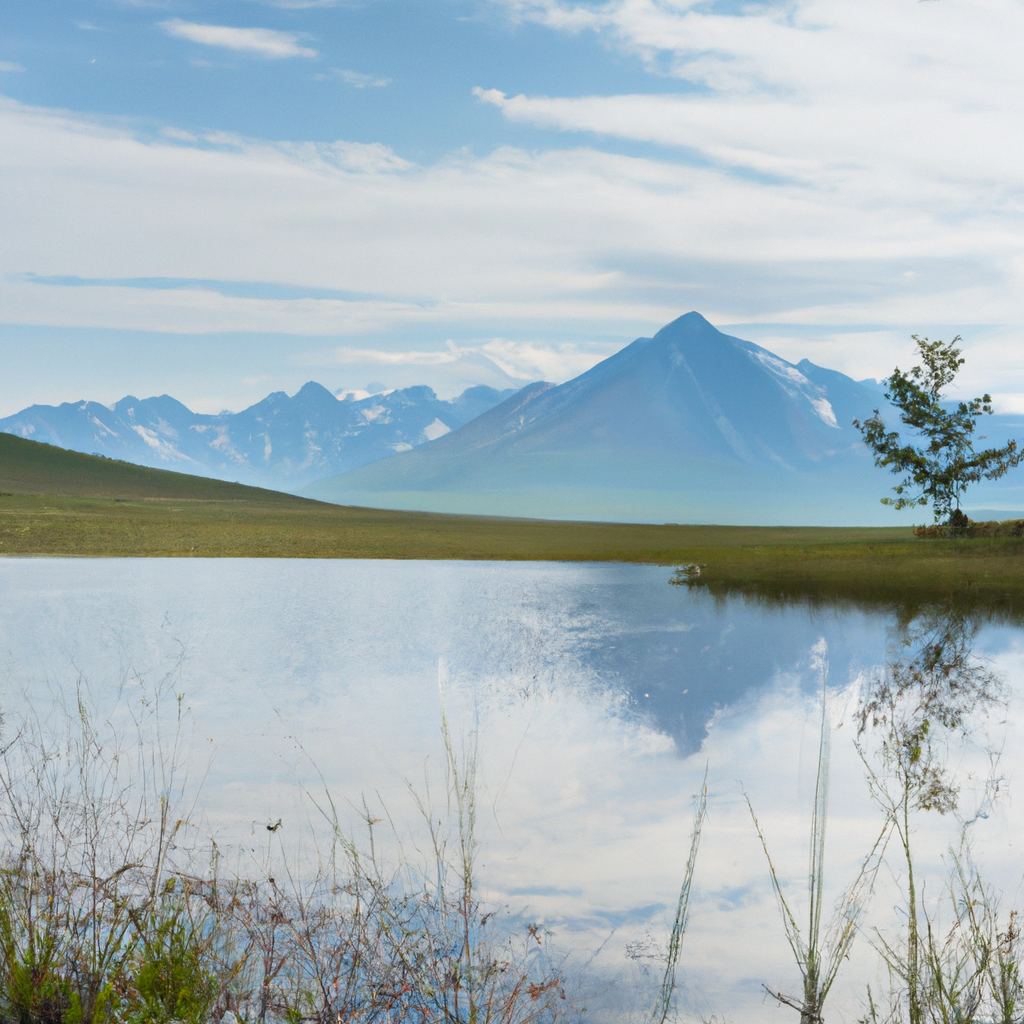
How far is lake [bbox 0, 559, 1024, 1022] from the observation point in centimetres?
823

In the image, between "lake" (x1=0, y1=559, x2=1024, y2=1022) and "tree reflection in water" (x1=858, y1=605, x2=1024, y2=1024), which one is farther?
"lake" (x1=0, y1=559, x2=1024, y2=1022)

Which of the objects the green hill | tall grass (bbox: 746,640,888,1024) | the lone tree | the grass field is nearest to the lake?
tall grass (bbox: 746,640,888,1024)

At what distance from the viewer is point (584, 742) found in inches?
557

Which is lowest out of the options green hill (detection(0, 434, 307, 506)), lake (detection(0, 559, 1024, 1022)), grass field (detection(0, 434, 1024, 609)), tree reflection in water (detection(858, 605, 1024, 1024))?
lake (detection(0, 559, 1024, 1022))

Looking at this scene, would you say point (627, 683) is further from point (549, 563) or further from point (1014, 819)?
point (549, 563)

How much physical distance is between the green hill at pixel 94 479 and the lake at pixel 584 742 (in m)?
108

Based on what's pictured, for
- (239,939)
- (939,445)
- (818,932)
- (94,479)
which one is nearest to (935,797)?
(818,932)

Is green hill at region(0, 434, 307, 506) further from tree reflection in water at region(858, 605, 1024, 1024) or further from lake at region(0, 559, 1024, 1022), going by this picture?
tree reflection in water at region(858, 605, 1024, 1024)

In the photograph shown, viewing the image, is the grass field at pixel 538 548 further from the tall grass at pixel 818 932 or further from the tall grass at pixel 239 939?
the tall grass at pixel 239 939

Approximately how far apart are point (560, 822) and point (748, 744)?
4512 millimetres

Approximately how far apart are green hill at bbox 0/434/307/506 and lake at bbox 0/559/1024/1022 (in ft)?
353

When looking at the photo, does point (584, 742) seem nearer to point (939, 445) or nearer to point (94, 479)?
point (939, 445)

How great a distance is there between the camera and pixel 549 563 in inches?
2168

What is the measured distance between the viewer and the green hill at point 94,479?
5138 inches
